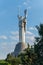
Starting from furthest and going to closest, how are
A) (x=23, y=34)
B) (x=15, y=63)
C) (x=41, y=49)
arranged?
(x=23, y=34), (x=15, y=63), (x=41, y=49)

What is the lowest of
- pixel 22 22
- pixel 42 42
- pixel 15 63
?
pixel 15 63

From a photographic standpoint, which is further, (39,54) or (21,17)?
(21,17)

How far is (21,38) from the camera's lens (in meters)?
125

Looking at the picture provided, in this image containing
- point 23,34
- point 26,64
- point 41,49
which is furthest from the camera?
point 23,34

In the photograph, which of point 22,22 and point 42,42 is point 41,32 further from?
point 22,22

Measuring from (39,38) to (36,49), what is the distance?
123cm

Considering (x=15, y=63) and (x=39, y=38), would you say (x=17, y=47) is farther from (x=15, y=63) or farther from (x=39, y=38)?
(x=39, y=38)

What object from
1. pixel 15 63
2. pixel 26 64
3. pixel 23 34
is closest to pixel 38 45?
pixel 26 64

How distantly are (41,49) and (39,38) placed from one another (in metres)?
1.50

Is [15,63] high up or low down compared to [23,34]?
down

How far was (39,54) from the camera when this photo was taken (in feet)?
94.4

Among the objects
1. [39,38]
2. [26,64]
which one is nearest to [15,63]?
[26,64]

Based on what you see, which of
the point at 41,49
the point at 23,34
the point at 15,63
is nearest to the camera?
the point at 41,49

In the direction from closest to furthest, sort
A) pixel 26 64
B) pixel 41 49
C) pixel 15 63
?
pixel 41 49
pixel 26 64
pixel 15 63
